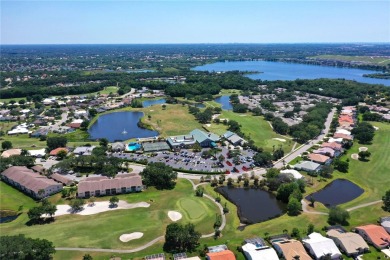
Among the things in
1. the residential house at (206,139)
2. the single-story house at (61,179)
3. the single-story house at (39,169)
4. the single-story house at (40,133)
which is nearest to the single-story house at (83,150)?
the single-story house at (39,169)

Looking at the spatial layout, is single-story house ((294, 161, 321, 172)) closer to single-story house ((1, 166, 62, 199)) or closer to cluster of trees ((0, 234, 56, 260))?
single-story house ((1, 166, 62, 199))

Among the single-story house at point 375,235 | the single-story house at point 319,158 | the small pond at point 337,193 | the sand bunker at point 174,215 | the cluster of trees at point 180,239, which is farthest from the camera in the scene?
the single-story house at point 319,158

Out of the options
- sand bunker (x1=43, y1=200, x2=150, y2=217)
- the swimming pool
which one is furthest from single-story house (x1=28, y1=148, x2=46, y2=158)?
sand bunker (x1=43, y1=200, x2=150, y2=217)

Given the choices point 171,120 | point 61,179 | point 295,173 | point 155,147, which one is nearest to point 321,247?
point 295,173

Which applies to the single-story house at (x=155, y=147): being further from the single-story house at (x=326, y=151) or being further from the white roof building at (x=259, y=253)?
the white roof building at (x=259, y=253)

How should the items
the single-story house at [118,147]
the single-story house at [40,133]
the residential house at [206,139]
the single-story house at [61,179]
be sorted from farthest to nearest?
the single-story house at [40,133] < the residential house at [206,139] < the single-story house at [118,147] < the single-story house at [61,179]

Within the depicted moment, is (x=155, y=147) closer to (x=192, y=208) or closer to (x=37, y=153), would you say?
(x=37, y=153)
